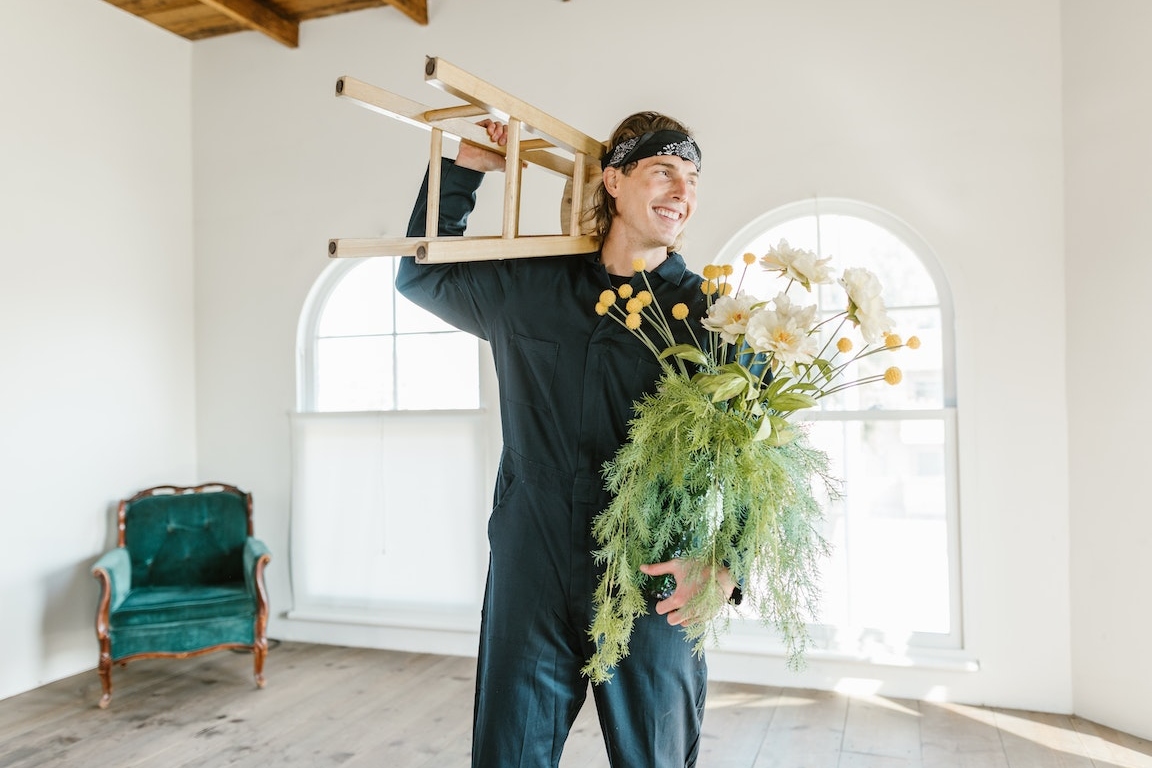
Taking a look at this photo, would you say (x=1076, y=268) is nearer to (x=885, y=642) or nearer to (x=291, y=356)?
(x=885, y=642)

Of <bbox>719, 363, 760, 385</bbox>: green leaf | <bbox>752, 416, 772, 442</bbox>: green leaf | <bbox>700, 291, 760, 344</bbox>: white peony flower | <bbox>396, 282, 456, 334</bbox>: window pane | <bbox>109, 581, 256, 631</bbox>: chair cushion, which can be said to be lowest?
<bbox>109, 581, 256, 631</bbox>: chair cushion

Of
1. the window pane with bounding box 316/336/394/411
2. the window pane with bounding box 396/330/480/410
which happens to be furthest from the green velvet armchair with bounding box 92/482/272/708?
the window pane with bounding box 396/330/480/410

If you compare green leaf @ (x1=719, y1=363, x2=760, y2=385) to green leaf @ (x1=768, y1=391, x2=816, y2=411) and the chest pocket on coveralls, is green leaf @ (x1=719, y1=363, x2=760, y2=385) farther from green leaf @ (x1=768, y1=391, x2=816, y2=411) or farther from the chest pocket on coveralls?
the chest pocket on coveralls

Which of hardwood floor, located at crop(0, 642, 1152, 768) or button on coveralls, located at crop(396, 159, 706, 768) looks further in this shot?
hardwood floor, located at crop(0, 642, 1152, 768)

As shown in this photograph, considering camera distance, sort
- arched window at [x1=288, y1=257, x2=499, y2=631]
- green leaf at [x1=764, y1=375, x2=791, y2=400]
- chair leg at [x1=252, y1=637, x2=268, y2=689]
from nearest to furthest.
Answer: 1. green leaf at [x1=764, y1=375, x2=791, y2=400]
2. chair leg at [x1=252, y1=637, x2=268, y2=689]
3. arched window at [x1=288, y1=257, x2=499, y2=631]

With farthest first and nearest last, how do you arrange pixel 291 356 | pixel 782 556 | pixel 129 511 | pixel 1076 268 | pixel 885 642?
1. pixel 291 356
2. pixel 129 511
3. pixel 885 642
4. pixel 1076 268
5. pixel 782 556

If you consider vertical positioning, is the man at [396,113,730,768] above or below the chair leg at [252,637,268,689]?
above

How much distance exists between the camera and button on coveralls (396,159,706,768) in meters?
1.66

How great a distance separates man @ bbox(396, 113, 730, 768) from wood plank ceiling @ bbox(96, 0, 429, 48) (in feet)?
9.20

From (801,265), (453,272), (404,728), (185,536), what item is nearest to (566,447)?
(453,272)

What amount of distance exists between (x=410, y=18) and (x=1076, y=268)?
3151 mm

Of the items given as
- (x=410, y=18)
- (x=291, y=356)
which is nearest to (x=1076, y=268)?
(x=410, y=18)

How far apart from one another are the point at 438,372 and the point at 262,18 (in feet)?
→ 6.34

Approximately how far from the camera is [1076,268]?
3.32 metres
